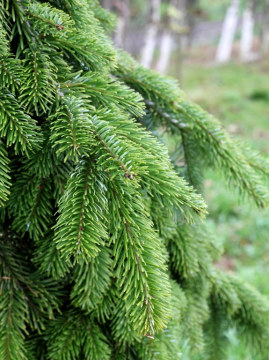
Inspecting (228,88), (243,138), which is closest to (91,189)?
(243,138)

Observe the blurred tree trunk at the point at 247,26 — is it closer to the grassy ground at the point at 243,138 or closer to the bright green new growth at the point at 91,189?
the grassy ground at the point at 243,138

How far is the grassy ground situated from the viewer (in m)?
3.87

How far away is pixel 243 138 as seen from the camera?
6.23 meters

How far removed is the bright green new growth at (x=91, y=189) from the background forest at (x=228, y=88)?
0.70ft

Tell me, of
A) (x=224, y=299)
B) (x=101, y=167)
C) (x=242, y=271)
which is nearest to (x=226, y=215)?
(x=242, y=271)

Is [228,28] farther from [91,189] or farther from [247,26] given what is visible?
[91,189]

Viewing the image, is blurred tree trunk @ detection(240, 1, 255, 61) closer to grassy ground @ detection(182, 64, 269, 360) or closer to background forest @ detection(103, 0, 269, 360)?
background forest @ detection(103, 0, 269, 360)

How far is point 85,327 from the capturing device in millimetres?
893

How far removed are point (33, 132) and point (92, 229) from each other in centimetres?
24

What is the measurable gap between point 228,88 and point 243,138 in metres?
8.09

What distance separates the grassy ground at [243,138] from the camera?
12.7 feet

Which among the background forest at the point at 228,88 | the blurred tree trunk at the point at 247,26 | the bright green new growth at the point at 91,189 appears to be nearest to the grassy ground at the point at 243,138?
the background forest at the point at 228,88

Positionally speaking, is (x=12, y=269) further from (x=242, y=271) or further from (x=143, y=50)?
(x=143, y=50)

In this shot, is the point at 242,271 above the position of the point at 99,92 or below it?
below
